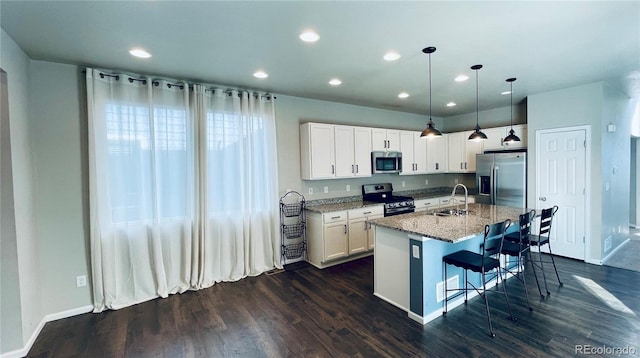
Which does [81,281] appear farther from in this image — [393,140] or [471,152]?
[471,152]

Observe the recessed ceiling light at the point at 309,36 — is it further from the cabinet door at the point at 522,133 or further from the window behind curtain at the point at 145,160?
the cabinet door at the point at 522,133

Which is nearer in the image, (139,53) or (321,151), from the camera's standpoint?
(139,53)

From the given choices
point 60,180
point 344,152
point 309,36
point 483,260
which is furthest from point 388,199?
point 60,180

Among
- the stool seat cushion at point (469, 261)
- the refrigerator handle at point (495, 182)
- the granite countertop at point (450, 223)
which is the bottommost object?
the stool seat cushion at point (469, 261)

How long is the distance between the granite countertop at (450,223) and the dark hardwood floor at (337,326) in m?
0.89

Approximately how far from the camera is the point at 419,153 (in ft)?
19.6

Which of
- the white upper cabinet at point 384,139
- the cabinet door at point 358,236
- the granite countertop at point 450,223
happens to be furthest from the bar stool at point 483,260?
the white upper cabinet at point 384,139

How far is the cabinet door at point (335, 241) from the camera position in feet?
14.0

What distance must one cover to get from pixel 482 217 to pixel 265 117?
320 cm

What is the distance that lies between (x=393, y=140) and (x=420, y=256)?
3204mm

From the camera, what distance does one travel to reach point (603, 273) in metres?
3.83

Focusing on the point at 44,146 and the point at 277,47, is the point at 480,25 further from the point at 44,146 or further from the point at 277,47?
the point at 44,146

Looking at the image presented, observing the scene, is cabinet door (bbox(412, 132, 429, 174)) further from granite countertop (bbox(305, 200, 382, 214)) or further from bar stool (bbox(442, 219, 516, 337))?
bar stool (bbox(442, 219, 516, 337))

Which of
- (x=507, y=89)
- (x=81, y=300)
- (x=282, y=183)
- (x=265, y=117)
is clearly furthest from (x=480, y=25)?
(x=81, y=300)
